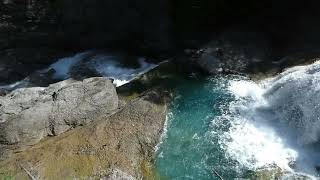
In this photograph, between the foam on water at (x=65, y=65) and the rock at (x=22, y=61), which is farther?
the rock at (x=22, y=61)

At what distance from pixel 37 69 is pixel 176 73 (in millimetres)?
6520

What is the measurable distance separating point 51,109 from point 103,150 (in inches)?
100

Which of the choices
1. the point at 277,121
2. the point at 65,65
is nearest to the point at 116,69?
the point at 65,65

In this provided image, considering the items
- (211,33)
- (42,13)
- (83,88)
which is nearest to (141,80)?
(83,88)

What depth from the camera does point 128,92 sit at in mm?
18703

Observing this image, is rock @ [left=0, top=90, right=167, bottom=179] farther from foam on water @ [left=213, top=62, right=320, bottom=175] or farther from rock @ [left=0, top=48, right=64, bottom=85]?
rock @ [left=0, top=48, right=64, bottom=85]

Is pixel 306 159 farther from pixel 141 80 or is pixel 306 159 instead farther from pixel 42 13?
pixel 42 13

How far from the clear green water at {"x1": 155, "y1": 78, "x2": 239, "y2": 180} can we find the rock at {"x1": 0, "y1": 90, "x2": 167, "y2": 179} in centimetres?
50

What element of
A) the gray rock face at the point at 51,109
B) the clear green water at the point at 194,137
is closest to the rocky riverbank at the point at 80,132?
the gray rock face at the point at 51,109

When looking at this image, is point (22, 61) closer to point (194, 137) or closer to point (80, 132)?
A: point (80, 132)

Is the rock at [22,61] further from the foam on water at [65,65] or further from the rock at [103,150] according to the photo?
the rock at [103,150]

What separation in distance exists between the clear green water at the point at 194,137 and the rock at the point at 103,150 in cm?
50

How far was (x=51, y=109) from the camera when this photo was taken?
1702 cm

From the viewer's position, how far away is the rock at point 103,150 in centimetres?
1543
